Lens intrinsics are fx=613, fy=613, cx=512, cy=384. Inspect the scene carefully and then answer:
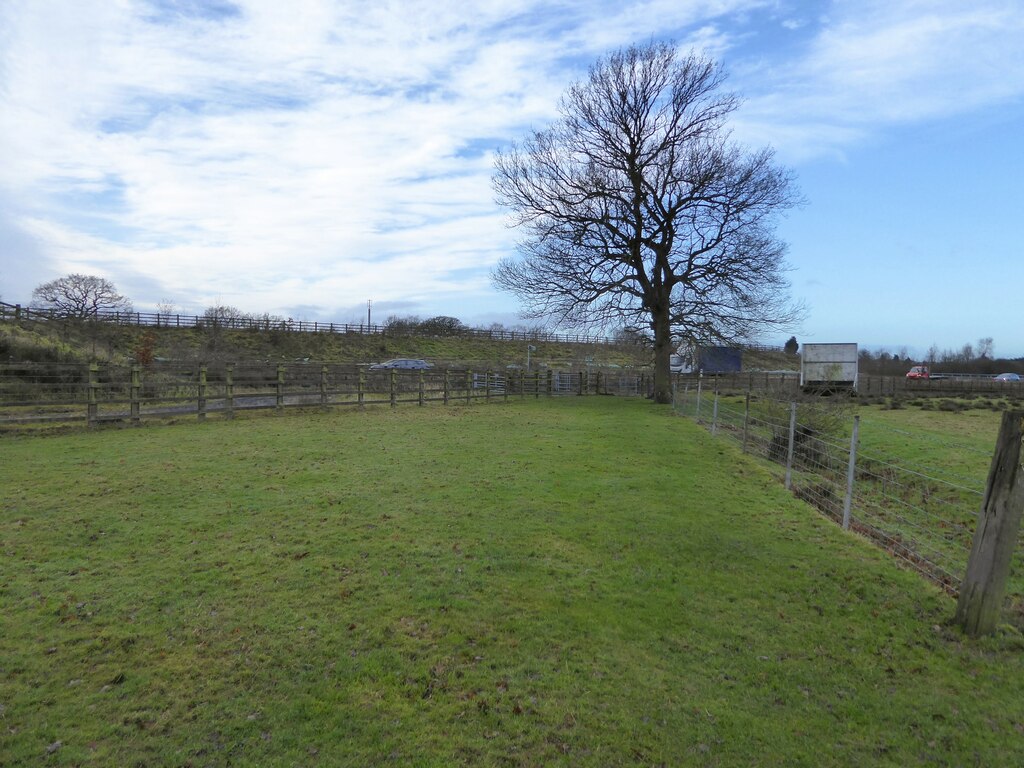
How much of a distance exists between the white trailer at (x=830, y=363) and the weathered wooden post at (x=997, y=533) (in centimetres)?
2688

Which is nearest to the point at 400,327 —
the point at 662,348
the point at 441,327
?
the point at 441,327

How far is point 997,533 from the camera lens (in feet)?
13.3

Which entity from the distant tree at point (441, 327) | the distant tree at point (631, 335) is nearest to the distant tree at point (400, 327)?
the distant tree at point (441, 327)

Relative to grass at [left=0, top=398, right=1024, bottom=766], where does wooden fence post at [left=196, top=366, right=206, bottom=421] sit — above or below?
above

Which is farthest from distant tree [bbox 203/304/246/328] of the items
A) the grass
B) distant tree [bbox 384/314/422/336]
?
the grass

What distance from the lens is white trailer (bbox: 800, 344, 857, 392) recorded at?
2928 cm

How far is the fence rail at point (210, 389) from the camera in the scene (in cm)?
1309

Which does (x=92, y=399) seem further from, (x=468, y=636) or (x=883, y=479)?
(x=883, y=479)

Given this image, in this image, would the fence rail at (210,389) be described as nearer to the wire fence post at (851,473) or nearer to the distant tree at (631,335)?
the distant tree at (631,335)

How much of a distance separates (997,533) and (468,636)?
3.55m

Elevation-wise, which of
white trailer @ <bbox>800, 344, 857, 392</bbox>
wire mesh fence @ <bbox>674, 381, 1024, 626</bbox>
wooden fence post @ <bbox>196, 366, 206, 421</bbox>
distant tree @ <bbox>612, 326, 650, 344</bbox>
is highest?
distant tree @ <bbox>612, 326, 650, 344</bbox>

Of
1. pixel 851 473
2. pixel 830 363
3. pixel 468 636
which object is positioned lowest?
pixel 468 636

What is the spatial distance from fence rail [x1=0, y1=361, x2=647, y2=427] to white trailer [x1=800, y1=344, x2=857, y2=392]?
27.4 ft

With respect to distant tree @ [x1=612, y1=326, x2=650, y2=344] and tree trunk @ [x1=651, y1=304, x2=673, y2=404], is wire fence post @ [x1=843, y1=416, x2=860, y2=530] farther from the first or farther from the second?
distant tree @ [x1=612, y1=326, x2=650, y2=344]
